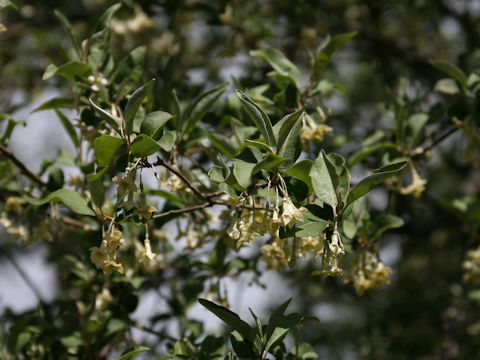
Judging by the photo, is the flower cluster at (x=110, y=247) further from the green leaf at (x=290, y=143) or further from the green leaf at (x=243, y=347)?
the green leaf at (x=290, y=143)

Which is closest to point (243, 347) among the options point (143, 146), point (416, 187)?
point (143, 146)

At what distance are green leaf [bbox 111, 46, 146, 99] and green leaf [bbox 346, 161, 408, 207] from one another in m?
1.00

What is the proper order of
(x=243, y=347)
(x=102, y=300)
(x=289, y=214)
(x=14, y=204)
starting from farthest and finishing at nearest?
(x=102, y=300)
(x=14, y=204)
(x=243, y=347)
(x=289, y=214)

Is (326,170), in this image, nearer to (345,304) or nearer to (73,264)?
(73,264)

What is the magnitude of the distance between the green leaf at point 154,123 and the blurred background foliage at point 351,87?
537mm

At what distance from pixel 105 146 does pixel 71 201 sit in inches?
12.7

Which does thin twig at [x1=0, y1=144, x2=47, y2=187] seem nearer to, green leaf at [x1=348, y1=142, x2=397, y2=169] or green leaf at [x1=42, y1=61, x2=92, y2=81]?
green leaf at [x1=42, y1=61, x2=92, y2=81]

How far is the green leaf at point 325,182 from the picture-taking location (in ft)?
5.49

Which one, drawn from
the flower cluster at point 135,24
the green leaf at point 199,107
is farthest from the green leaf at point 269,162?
the flower cluster at point 135,24

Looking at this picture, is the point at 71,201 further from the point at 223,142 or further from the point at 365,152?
the point at 365,152

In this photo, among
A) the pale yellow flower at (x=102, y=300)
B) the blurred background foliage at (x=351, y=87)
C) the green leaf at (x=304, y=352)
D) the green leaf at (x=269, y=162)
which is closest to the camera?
the green leaf at (x=269, y=162)

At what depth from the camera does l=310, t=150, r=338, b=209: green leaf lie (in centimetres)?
167

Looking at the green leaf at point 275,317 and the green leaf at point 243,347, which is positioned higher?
the green leaf at point 275,317

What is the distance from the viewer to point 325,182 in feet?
5.58
